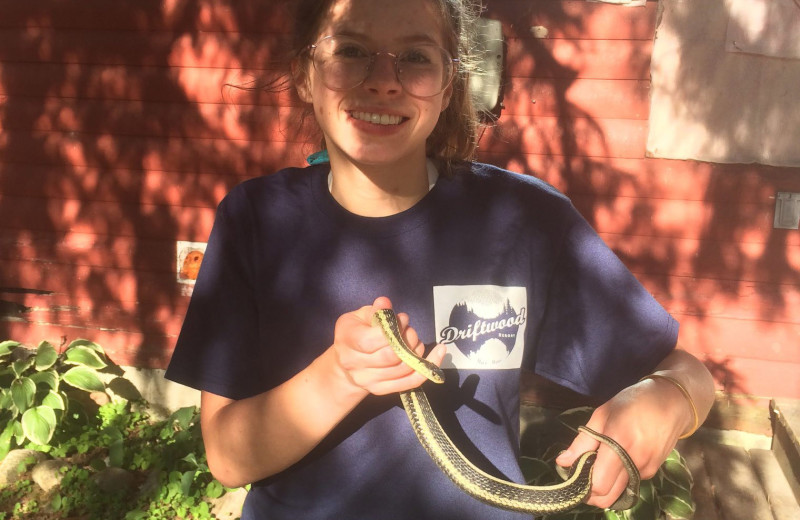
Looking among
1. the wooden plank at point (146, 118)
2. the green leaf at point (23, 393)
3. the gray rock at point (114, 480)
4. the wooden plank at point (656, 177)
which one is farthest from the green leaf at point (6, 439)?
the wooden plank at point (656, 177)

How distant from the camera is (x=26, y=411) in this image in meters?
5.07

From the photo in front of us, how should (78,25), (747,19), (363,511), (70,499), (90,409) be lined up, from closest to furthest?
(363,511)
(747,19)
(70,499)
(78,25)
(90,409)

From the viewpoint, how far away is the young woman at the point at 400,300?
1.62 m

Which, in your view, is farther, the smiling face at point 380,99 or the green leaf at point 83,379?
the green leaf at point 83,379

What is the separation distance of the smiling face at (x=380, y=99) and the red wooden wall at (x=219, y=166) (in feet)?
11.4

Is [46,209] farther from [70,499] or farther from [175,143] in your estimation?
[70,499]

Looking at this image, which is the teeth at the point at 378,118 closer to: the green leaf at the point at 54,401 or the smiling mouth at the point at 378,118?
the smiling mouth at the point at 378,118

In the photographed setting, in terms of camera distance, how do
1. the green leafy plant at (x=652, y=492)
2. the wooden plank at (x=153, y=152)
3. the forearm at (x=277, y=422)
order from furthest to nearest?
the wooden plank at (x=153, y=152)
the green leafy plant at (x=652, y=492)
the forearm at (x=277, y=422)

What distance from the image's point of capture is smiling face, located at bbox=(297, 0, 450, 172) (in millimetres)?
1612

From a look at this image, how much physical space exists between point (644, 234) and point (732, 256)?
0.67 m

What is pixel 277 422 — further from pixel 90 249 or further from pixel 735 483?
pixel 90 249

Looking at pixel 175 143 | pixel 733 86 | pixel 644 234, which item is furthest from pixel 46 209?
pixel 733 86

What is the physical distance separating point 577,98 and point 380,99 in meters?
3.68

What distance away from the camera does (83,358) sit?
5.71m
